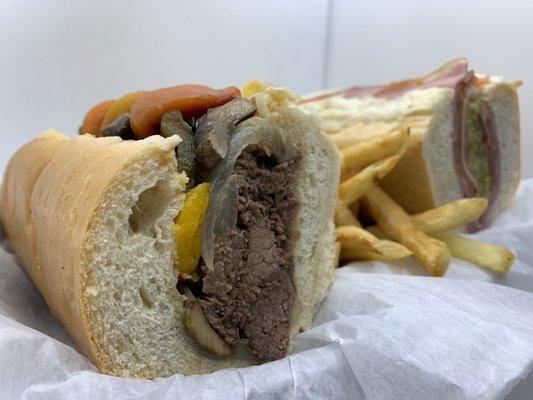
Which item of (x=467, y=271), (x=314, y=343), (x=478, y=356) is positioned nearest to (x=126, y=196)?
(x=314, y=343)

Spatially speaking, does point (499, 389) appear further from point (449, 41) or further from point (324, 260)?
point (449, 41)

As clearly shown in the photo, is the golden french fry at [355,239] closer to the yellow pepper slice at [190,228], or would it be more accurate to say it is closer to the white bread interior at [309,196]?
the white bread interior at [309,196]

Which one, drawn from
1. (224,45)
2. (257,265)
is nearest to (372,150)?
(257,265)

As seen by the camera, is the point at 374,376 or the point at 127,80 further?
the point at 127,80

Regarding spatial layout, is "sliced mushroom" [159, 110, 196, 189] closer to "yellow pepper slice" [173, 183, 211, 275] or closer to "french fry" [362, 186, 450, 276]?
"yellow pepper slice" [173, 183, 211, 275]

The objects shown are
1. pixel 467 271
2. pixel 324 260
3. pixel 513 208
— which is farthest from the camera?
pixel 513 208

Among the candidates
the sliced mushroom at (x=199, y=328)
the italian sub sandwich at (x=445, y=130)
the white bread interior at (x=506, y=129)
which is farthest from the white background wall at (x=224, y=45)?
the sliced mushroom at (x=199, y=328)

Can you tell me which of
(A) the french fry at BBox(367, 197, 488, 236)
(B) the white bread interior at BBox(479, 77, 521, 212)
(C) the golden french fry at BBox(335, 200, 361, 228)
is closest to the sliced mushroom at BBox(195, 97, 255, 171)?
(C) the golden french fry at BBox(335, 200, 361, 228)
